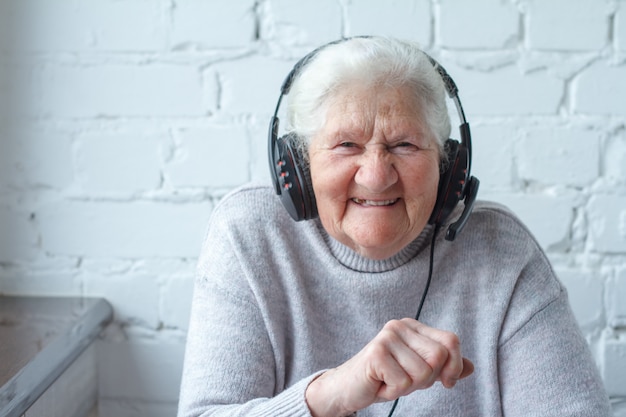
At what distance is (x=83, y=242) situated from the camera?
1.58 m

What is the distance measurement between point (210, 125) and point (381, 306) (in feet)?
1.76

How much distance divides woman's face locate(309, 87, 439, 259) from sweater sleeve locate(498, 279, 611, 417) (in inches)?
10.4

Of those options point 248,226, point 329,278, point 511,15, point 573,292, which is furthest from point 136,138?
point 573,292

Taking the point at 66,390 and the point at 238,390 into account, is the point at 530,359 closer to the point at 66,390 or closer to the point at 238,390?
the point at 238,390

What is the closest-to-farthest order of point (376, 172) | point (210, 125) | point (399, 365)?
1. point (399, 365)
2. point (376, 172)
3. point (210, 125)

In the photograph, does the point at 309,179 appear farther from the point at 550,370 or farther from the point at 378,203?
the point at 550,370

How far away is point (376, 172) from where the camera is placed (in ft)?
3.56

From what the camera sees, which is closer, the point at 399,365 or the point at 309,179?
the point at 399,365

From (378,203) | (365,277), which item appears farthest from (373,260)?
(378,203)

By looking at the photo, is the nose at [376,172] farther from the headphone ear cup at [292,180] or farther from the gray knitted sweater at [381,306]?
the gray knitted sweater at [381,306]

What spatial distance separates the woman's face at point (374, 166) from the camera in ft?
3.59

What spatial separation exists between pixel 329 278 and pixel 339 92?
324 mm

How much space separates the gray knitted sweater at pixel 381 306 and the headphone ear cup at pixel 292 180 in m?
0.11

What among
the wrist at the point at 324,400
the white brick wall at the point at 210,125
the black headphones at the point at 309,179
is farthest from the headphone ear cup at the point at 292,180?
the white brick wall at the point at 210,125
